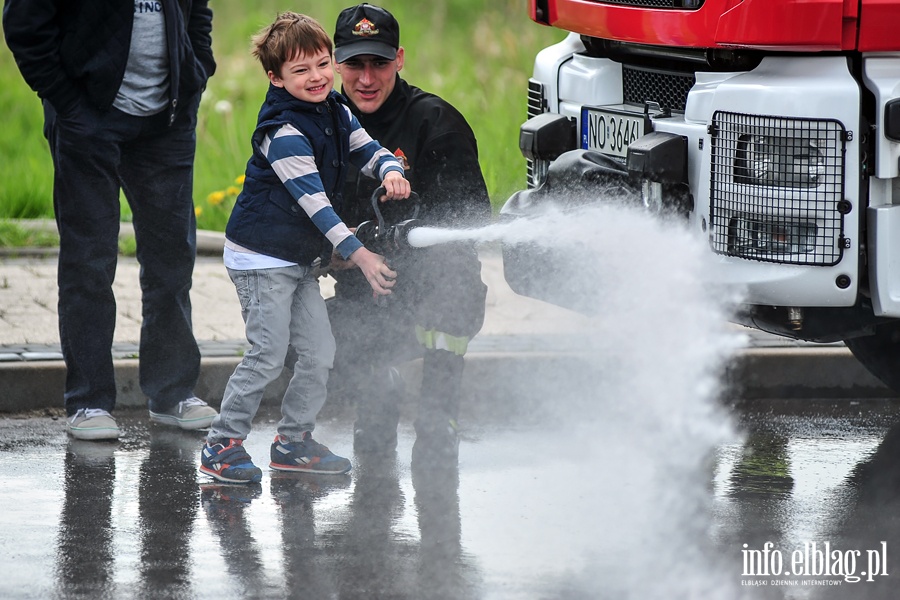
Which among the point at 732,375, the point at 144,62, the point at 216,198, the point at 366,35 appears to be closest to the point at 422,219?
the point at 366,35

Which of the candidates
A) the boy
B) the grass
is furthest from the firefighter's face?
the grass

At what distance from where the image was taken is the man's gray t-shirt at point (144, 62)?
5.23 m

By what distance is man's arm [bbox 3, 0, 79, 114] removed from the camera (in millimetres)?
5004

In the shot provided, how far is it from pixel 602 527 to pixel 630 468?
584 millimetres

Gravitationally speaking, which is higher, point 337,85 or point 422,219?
point 337,85

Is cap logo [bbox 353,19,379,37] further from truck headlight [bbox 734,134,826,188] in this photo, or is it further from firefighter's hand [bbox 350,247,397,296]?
truck headlight [bbox 734,134,826,188]

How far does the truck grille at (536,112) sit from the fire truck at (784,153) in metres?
0.58

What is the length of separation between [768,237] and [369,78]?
1.65m

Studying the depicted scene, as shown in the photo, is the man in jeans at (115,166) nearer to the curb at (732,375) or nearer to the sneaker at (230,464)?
the curb at (732,375)

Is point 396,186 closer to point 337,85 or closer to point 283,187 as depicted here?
point 283,187

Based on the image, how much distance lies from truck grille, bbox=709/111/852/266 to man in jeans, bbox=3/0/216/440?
2.18 m

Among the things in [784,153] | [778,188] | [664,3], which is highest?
[664,3]

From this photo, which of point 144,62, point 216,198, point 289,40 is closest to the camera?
point 289,40

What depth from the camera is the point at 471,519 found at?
14.8 feet
